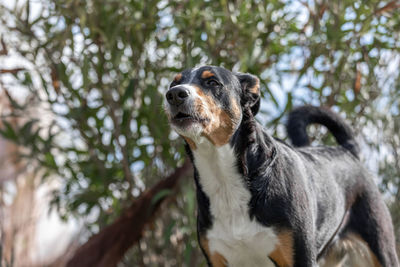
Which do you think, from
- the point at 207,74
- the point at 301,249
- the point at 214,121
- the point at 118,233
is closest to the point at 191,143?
the point at 214,121

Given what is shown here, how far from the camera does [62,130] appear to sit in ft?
13.0

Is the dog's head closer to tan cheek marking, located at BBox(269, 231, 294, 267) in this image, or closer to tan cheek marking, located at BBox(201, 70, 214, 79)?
tan cheek marking, located at BBox(201, 70, 214, 79)

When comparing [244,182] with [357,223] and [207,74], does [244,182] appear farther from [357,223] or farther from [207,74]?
[357,223]

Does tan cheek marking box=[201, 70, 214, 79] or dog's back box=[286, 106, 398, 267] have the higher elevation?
tan cheek marking box=[201, 70, 214, 79]

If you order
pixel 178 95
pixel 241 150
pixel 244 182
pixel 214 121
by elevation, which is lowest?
pixel 244 182

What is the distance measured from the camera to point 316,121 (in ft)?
10.4

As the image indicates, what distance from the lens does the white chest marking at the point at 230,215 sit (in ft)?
7.47

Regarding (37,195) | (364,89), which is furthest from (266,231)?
(37,195)

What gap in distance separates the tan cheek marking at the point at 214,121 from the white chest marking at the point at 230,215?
0.06 m

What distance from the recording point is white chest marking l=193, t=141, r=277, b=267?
2277mm

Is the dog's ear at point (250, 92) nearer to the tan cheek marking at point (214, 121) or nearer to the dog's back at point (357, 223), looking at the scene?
the tan cheek marking at point (214, 121)

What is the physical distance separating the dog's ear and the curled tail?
714 millimetres

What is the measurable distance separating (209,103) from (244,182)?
38 cm

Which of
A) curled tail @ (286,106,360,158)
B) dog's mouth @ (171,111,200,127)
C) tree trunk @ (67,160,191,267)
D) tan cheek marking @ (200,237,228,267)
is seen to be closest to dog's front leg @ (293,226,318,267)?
tan cheek marking @ (200,237,228,267)
